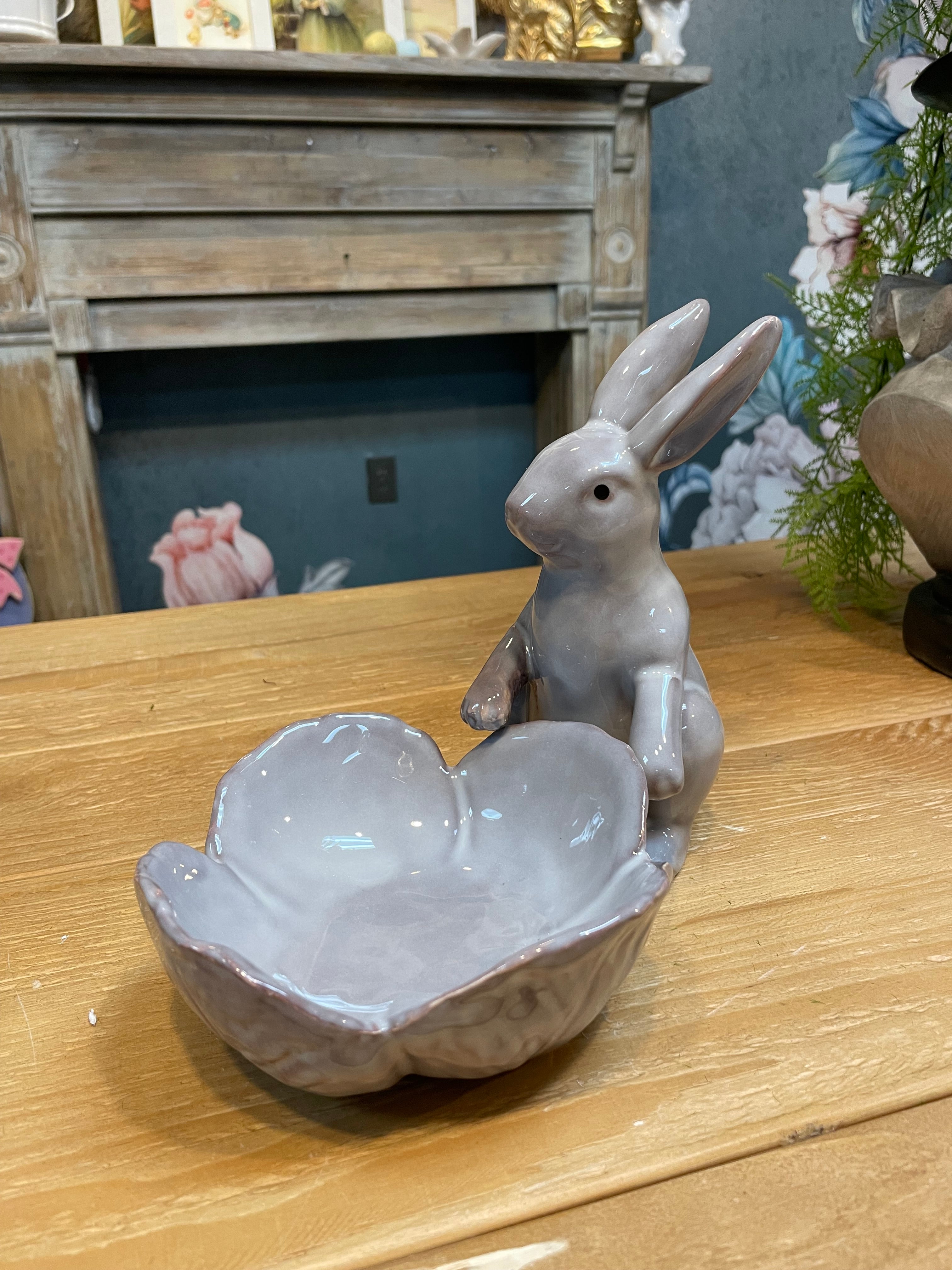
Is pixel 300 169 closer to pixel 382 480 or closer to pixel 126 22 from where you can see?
pixel 126 22

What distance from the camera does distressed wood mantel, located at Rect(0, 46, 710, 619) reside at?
1647 mm

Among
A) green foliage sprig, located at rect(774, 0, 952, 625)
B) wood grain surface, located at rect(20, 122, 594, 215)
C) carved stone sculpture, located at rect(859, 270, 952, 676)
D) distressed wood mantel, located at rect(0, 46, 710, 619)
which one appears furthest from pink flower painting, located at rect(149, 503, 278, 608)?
carved stone sculpture, located at rect(859, 270, 952, 676)

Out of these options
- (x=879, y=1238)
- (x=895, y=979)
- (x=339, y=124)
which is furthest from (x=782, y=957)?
(x=339, y=124)

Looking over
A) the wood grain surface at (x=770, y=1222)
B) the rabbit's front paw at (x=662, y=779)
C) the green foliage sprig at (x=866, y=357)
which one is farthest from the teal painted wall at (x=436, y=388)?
the wood grain surface at (x=770, y=1222)

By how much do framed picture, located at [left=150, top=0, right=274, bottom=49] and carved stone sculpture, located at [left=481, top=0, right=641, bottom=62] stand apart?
1.49ft

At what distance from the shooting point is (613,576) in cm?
52

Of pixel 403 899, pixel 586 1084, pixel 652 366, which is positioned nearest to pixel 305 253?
pixel 652 366

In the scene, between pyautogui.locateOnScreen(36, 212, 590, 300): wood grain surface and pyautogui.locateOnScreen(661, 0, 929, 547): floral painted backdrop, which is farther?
pyautogui.locateOnScreen(661, 0, 929, 547): floral painted backdrop

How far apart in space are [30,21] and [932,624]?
1653 mm

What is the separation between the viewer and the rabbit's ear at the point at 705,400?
18.9 inches

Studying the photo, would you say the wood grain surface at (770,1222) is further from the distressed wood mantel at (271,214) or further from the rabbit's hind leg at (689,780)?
the distressed wood mantel at (271,214)

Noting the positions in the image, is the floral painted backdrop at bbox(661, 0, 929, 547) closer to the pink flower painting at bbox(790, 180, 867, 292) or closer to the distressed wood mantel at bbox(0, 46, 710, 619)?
the pink flower painting at bbox(790, 180, 867, 292)

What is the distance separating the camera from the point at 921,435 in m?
0.78

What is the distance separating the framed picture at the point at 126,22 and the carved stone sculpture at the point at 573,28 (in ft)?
2.12
